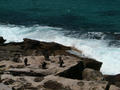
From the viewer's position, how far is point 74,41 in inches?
1511

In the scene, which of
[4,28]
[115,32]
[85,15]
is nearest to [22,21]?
[4,28]

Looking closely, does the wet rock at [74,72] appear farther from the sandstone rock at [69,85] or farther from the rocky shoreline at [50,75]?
the sandstone rock at [69,85]

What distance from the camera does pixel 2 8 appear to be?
6297 cm

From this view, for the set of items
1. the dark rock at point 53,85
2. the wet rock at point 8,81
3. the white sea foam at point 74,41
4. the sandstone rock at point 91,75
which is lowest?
the white sea foam at point 74,41

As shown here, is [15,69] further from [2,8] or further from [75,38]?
[2,8]

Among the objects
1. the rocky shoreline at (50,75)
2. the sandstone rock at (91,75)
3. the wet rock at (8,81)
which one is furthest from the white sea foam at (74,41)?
the wet rock at (8,81)

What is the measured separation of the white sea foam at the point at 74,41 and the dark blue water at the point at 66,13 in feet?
12.9

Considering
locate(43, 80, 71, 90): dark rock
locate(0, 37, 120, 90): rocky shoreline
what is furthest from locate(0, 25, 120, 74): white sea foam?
locate(43, 80, 71, 90): dark rock

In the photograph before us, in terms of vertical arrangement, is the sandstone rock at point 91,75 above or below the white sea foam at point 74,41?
above

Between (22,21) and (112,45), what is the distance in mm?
19087

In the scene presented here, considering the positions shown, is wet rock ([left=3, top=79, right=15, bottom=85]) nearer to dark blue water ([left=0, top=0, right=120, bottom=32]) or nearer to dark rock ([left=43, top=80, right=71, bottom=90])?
dark rock ([left=43, top=80, right=71, bottom=90])

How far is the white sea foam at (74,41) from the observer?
104ft

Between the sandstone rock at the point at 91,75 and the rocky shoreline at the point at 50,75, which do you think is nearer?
the rocky shoreline at the point at 50,75

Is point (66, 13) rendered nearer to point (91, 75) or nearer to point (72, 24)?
point (72, 24)
